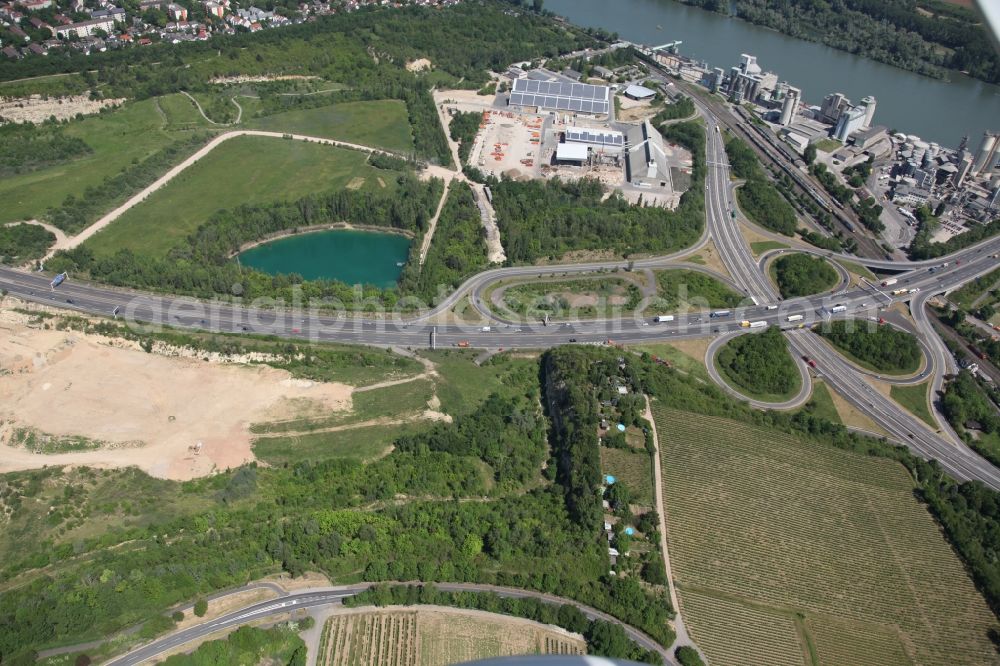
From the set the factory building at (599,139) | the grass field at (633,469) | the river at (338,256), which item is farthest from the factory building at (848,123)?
the grass field at (633,469)

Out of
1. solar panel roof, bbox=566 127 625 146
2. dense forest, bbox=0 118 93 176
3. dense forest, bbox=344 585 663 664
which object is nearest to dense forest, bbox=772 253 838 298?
solar panel roof, bbox=566 127 625 146

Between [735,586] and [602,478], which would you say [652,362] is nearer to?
[602,478]

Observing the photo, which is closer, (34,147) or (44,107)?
(34,147)

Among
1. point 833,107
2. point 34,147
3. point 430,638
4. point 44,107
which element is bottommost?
point 430,638

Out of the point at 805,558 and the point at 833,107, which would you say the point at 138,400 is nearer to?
the point at 805,558

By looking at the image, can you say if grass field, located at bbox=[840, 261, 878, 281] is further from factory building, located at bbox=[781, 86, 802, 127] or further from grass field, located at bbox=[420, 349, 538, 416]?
grass field, located at bbox=[420, 349, 538, 416]

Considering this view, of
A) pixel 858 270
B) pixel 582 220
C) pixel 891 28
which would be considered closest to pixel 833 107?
pixel 858 270

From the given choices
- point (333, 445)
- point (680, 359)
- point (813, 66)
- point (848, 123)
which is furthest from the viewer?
point (813, 66)
